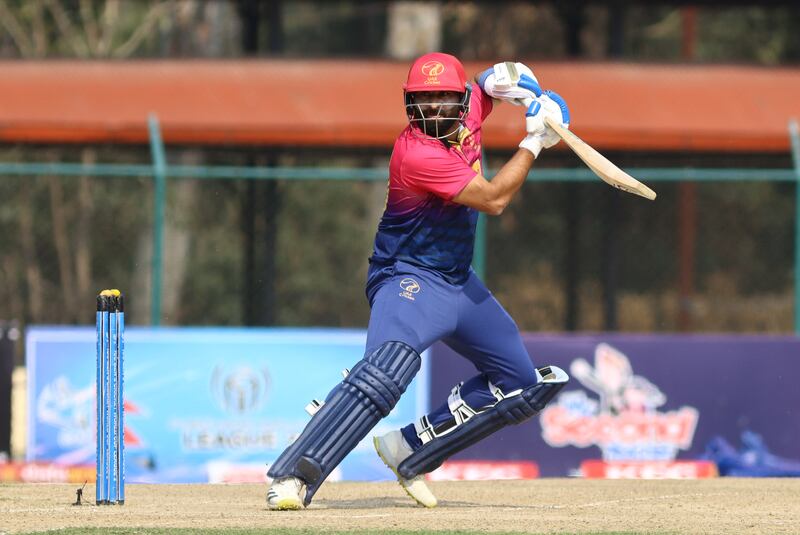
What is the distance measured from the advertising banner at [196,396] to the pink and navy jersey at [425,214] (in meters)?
4.19

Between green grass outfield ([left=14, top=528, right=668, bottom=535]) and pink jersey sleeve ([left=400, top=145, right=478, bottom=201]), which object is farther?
pink jersey sleeve ([left=400, top=145, right=478, bottom=201])

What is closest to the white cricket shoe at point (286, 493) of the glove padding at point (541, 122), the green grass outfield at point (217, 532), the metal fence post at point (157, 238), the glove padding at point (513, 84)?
the green grass outfield at point (217, 532)

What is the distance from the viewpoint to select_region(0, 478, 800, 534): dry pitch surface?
6.85 m

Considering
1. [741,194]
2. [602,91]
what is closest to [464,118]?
[602,91]

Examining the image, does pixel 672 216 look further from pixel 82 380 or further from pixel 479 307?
pixel 479 307

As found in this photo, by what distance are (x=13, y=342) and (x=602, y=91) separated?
6727 millimetres

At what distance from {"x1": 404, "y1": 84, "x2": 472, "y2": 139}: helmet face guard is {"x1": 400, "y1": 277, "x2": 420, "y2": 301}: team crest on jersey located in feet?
2.26

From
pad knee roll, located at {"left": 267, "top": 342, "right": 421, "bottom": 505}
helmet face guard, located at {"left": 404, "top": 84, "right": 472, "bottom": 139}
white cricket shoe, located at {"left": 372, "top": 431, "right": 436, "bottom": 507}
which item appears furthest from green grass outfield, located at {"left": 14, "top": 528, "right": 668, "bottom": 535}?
helmet face guard, located at {"left": 404, "top": 84, "right": 472, "bottom": 139}

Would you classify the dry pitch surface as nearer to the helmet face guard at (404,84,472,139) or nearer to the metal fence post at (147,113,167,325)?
the helmet face guard at (404,84,472,139)

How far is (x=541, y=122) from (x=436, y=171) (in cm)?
59

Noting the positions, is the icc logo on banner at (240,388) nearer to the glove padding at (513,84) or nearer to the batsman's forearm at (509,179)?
the glove padding at (513,84)

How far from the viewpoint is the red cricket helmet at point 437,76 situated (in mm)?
7234

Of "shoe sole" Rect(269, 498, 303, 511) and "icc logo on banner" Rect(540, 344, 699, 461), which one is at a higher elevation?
"shoe sole" Rect(269, 498, 303, 511)

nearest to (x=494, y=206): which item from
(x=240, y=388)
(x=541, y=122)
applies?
(x=541, y=122)
